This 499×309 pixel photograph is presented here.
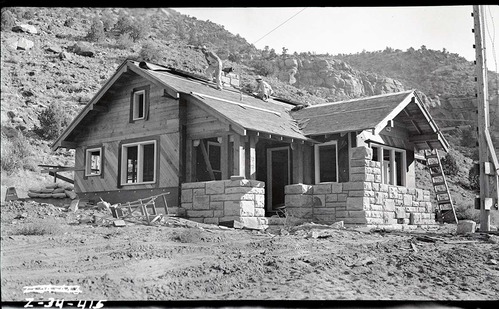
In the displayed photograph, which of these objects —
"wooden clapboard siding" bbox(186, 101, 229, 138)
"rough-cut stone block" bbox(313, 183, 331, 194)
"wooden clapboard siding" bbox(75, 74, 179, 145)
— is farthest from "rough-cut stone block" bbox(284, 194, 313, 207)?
"wooden clapboard siding" bbox(75, 74, 179, 145)

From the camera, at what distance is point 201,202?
15.2 metres

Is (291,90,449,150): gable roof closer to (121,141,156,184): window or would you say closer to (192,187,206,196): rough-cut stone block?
(192,187,206,196): rough-cut stone block

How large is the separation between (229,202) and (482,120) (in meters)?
6.83

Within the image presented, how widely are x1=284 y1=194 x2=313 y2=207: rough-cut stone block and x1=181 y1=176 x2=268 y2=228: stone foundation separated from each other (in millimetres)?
1448

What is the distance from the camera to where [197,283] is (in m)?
7.62

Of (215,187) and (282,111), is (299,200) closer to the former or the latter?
(215,187)

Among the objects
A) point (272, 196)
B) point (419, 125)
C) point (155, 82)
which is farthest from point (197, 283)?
point (419, 125)

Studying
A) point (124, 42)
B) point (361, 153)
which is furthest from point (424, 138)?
point (124, 42)

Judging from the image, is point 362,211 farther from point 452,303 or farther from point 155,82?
point 452,303

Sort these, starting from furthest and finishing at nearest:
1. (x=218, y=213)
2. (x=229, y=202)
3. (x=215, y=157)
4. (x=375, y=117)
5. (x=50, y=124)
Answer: (x=50, y=124) < (x=215, y=157) < (x=375, y=117) < (x=218, y=213) < (x=229, y=202)

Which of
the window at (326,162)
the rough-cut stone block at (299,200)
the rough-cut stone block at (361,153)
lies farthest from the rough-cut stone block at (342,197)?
the window at (326,162)

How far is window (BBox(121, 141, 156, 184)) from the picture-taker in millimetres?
17484

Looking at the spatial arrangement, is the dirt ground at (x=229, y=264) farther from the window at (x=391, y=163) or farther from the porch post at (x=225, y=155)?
the window at (x=391, y=163)

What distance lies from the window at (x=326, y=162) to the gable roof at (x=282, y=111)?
70 centimetres
